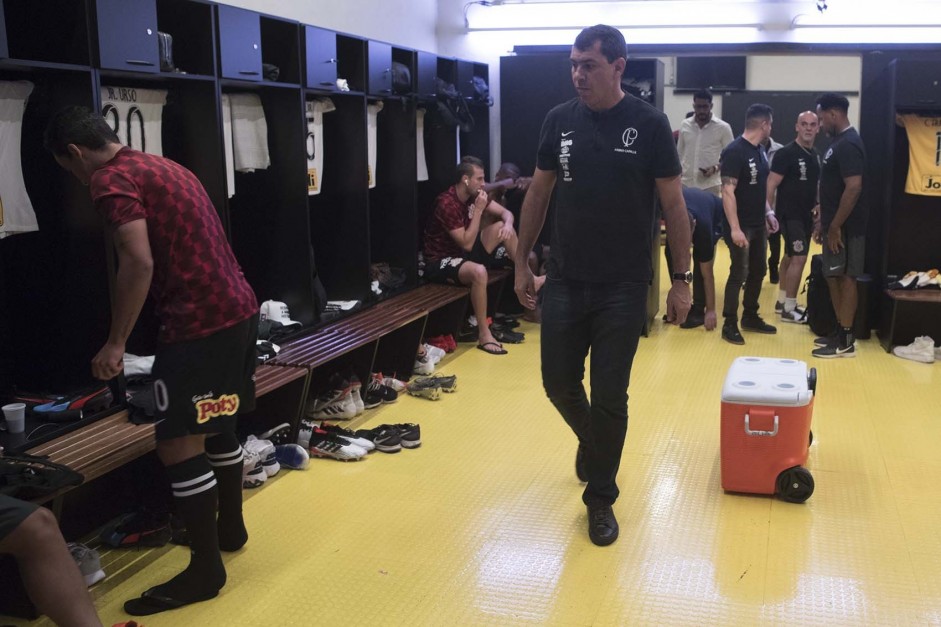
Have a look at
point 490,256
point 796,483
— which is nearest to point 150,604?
point 796,483

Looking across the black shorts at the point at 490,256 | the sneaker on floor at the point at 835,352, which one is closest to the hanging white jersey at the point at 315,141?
the black shorts at the point at 490,256

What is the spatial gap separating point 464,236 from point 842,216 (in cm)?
231

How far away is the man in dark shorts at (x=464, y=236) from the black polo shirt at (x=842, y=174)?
6.52 ft

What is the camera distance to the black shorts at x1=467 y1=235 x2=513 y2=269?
6512 millimetres

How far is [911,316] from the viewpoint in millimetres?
5855

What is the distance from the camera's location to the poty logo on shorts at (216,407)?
2.78 metres

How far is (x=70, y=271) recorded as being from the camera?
3.54m

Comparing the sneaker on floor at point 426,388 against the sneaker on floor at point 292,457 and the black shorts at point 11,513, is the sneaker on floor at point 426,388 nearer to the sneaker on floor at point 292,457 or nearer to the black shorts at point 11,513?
the sneaker on floor at point 292,457

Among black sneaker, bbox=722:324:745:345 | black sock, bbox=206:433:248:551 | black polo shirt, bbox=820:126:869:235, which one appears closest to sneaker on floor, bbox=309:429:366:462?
black sock, bbox=206:433:248:551

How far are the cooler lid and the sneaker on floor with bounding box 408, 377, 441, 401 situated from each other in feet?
5.45

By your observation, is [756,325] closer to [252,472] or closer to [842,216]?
[842,216]

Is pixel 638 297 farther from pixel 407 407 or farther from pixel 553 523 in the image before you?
pixel 407 407

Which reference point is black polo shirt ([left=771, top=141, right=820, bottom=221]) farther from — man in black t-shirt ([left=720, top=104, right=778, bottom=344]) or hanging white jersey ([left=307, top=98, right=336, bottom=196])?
hanging white jersey ([left=307, top=98, right=336, bottom=196])

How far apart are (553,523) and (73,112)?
6.72 feet
